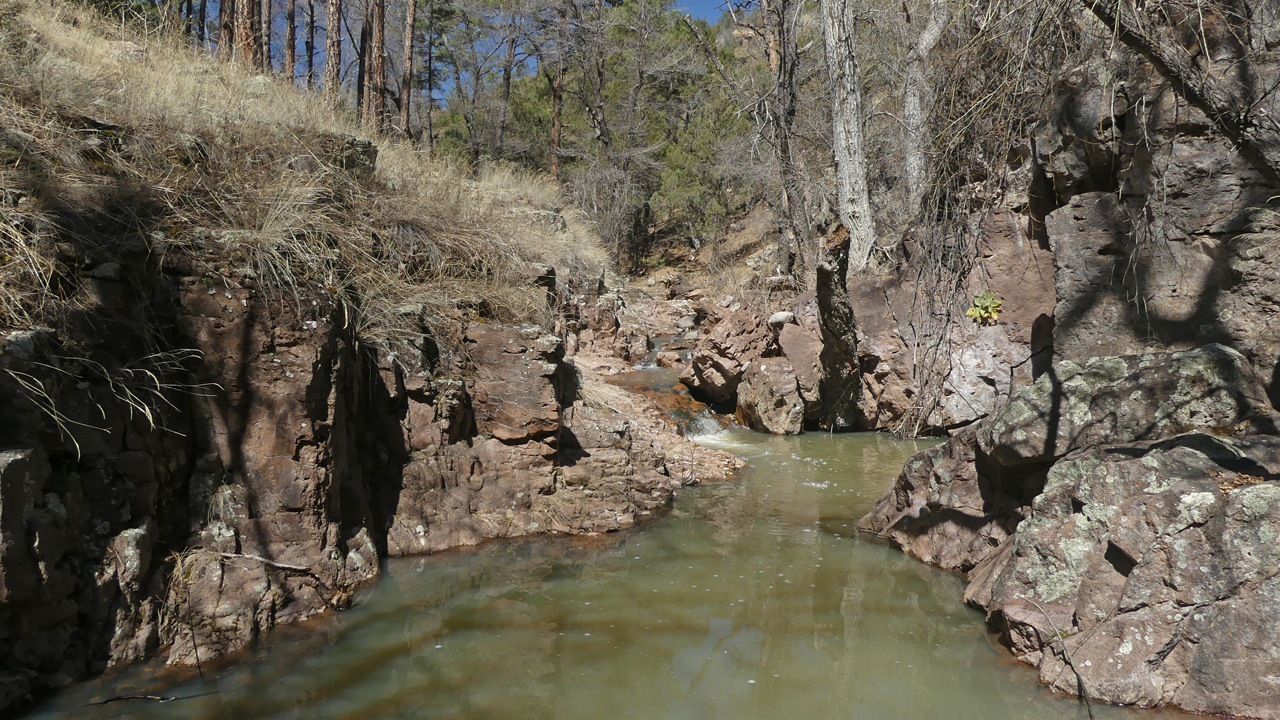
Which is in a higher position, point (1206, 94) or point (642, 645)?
point (1206, 94)

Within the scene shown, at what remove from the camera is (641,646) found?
4117mm

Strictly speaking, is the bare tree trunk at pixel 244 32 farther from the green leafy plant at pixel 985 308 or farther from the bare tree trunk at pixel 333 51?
the green leafy plant at pixel 985 308

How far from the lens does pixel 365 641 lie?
13.6ft

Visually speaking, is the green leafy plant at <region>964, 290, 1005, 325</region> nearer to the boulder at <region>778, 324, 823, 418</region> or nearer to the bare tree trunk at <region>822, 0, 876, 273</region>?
the boulder at <region>778, 324, 823, 418</region>

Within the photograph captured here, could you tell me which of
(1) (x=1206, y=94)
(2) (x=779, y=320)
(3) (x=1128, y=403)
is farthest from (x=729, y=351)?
(1) (x=1206, y=94)

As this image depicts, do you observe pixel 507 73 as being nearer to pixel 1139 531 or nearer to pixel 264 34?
pixel 264 34

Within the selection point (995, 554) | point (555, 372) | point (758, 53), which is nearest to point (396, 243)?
point (555, 372)

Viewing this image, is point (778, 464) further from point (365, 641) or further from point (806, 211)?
point (806, 211)

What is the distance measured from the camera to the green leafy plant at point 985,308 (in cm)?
747

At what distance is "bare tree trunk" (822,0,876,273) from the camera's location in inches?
454

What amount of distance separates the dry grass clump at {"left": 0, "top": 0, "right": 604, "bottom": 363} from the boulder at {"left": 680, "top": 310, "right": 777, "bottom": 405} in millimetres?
3793

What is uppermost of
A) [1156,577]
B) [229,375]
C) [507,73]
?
[507,73]

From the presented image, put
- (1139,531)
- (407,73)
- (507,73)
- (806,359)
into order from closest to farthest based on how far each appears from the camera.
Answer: (1139,531) < (806,359) < (407,73) < (507,73)

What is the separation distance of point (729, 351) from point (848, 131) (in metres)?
4.16
